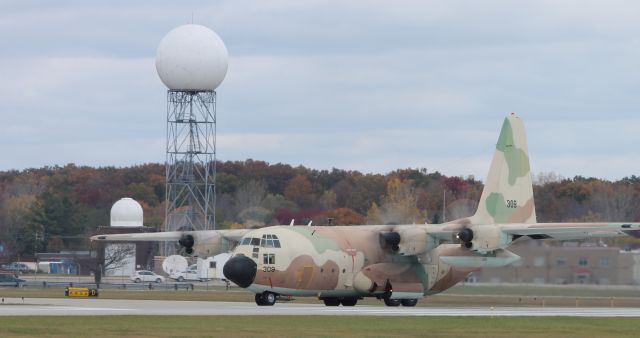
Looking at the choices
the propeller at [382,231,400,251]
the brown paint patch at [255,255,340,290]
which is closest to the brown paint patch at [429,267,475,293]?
the propeller at [382,231,400,251]

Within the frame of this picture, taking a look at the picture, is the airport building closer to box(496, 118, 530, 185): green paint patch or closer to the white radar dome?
box(496, 118, 530, 185): green paint patch

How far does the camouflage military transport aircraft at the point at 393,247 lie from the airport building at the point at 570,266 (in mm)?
2041

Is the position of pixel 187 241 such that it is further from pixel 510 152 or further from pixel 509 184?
pixel 510 152

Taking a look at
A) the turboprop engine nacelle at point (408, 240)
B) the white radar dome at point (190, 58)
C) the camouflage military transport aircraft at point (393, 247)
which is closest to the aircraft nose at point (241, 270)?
the camouflage military transport aircraft at point (393, 247)

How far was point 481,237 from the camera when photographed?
177 feet

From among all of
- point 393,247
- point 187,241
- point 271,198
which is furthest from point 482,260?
point 271,198

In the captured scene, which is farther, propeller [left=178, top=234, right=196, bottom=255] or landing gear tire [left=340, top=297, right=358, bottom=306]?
propeller [left=178, top=234, right=196, bottom=255]

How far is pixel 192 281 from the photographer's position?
102438mm

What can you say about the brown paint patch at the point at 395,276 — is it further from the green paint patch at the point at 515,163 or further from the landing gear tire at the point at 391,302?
the green paint patch at the point at 515,163

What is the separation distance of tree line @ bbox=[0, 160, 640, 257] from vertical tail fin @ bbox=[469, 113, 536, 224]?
4.98 m
